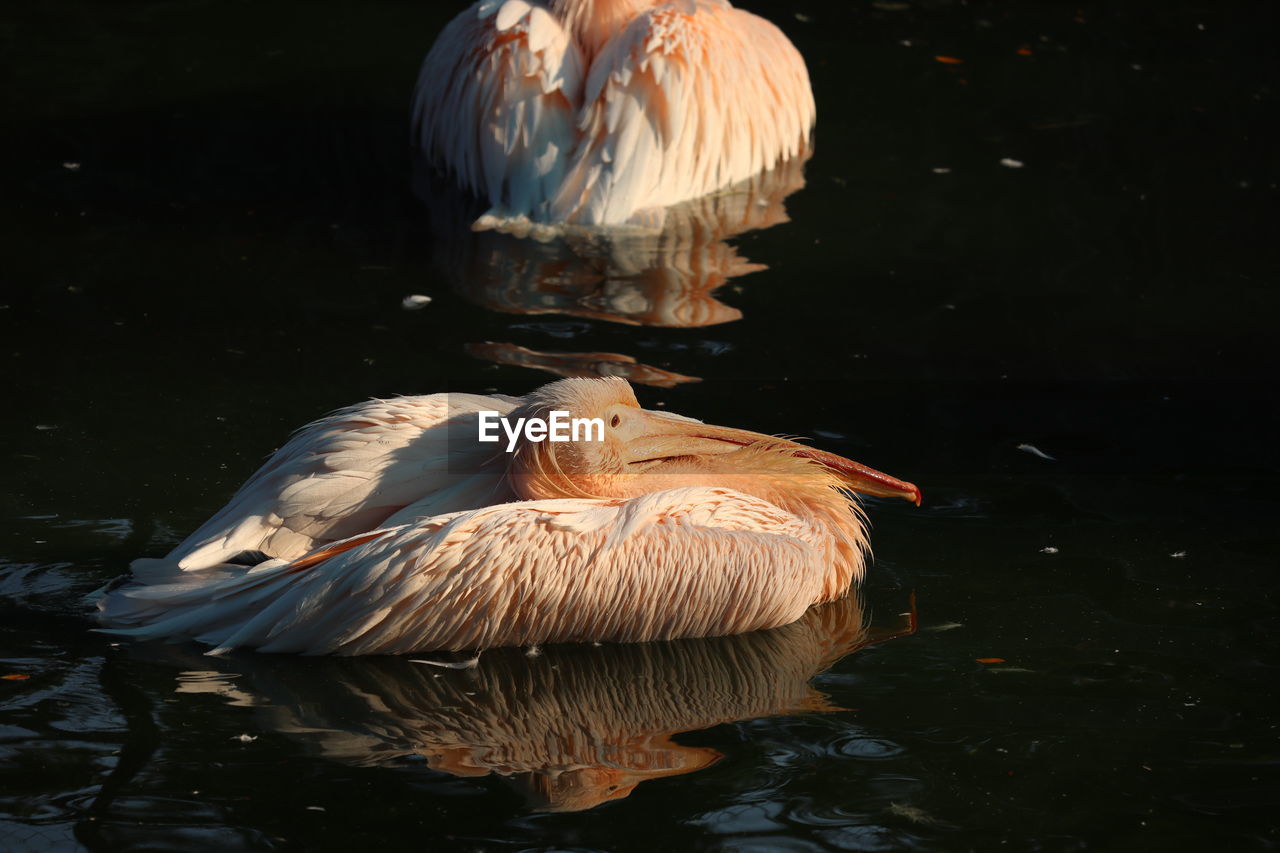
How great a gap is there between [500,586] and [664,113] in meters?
3.30

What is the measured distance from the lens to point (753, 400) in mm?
5258

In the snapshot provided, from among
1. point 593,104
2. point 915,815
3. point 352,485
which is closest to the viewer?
point 915,815

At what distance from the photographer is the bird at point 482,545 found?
3.67m

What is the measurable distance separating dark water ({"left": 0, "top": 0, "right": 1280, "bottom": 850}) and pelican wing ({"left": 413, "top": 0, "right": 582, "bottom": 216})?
12.0 inches

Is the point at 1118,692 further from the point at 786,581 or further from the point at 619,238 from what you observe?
the point at 619,238

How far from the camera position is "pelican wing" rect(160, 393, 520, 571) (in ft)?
12.6

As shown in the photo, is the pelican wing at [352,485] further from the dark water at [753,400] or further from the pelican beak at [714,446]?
the pelican beak at [714,446]

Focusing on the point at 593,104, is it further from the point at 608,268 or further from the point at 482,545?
the point at 482,545

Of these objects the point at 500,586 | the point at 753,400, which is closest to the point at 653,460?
the point at 500,586

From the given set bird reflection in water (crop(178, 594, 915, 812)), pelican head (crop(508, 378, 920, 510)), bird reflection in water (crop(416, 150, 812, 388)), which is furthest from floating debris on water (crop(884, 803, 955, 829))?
bird reflection in water (crop(416, 150, 812, 388))

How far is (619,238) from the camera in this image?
21.4 feet

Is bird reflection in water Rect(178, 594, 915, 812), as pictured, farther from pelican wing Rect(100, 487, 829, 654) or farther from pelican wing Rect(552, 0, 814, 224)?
pelican wing Rect(552, 0, 814, 224)

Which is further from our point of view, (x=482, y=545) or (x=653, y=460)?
(x=653, y=460)

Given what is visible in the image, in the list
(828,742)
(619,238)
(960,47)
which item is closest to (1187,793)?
(828,742)
